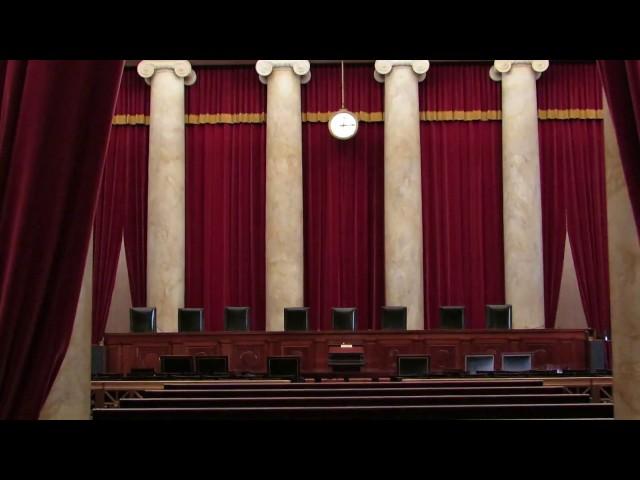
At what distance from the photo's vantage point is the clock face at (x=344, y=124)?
489 inches

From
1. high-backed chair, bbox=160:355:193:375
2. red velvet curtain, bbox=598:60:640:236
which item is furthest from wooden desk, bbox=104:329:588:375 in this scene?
red velvet curtain, bbox=598:60:640:236

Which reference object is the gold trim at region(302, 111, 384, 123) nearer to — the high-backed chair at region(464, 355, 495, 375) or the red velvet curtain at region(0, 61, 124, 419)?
the high-backed chair at region(464, 355, 495, 375)

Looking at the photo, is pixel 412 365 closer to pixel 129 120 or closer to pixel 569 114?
pixel 569 114

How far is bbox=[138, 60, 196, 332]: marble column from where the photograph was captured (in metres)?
12.2

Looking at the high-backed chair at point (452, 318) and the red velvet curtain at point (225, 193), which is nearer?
A: the high-backed chair at point (452, 318)

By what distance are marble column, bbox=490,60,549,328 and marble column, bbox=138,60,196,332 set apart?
17.1 ft

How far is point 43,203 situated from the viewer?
307 cm

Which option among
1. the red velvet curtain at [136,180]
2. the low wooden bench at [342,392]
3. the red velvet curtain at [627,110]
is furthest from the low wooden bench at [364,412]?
the red velvet curtain at [136,180]

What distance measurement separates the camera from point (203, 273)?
12734 mm

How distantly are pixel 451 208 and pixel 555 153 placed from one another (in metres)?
1.93

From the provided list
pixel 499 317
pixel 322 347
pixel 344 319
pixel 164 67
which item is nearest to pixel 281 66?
Answer: pixel 164 67

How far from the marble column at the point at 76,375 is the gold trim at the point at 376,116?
31.7 feet

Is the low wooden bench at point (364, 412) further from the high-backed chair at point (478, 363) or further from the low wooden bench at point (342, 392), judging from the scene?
the high-backed chair at point (478, 363)
